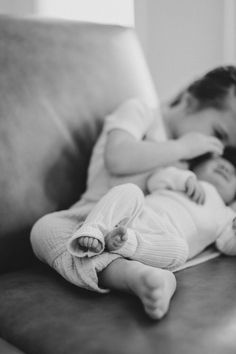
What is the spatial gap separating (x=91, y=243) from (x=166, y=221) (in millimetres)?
223

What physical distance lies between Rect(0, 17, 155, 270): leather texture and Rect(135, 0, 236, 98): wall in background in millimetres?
706

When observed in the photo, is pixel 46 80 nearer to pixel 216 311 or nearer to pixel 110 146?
pixel 110 146

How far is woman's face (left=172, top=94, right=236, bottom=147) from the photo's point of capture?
137 cm

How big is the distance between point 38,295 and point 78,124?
48cm

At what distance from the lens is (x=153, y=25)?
7.55 ft

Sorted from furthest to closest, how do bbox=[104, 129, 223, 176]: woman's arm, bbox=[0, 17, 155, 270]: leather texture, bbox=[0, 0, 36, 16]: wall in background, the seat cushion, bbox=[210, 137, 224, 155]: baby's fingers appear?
bbox=[0, 0, 36, 16]: wall in background
bbox=[210, 137, 224, 155]: baby's fingers
bbox=[104, 129, 223, 176]: woman's arm
bbox=[0, 17, 155, 270]: leather texture
the seat cushion

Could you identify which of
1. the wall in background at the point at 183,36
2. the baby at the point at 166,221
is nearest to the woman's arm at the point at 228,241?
the baby at the point at 166,221

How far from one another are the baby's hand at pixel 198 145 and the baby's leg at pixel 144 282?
432 mm

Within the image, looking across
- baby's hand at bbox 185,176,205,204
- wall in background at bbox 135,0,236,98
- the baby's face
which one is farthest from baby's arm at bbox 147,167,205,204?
wall in background at bbox 135,0,236,98

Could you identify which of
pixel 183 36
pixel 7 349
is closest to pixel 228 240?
pixel 7 349

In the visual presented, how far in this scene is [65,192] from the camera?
1234 mm

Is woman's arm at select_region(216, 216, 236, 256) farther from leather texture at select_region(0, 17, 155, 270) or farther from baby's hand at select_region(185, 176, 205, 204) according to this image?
leather texture at select_region(0, 17, 155, 270)

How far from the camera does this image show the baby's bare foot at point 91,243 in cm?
94

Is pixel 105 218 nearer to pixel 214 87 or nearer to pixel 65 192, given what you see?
pixel 65 192
